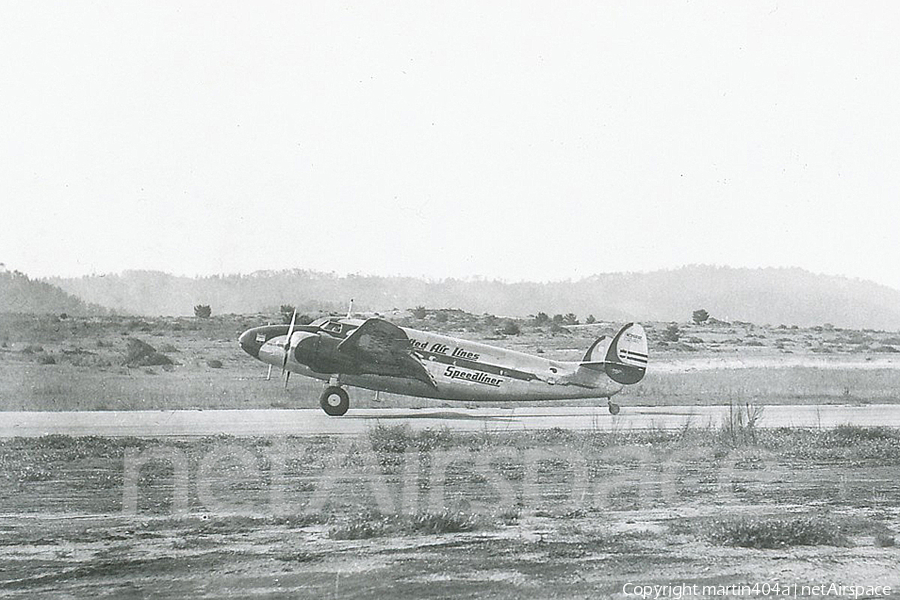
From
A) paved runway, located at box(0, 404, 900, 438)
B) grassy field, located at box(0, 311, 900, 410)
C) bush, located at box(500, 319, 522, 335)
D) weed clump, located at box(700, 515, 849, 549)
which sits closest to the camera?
weed clump, located at box(700, 515, 849, 549)

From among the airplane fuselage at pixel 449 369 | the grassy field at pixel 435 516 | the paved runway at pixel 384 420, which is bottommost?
the grassy field at pixel 435 516

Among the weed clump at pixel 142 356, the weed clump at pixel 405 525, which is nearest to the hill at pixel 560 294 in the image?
the weed clump at pixel 142 356

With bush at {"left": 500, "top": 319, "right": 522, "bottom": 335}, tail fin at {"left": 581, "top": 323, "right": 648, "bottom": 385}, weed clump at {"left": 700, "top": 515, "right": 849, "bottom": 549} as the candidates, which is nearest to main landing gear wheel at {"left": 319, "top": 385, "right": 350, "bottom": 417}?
bush at {"left": 500, "top": 319, "right": 522, "bottom": 335}

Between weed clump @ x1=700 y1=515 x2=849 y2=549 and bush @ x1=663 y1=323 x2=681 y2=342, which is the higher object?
bush @ x1=663 y1=323 x2=681 y2=342

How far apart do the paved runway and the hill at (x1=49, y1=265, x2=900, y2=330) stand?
216 cm

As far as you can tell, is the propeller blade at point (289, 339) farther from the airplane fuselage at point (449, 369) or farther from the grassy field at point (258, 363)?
the grassy field at point (258, 363)

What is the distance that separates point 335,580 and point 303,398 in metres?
11.8

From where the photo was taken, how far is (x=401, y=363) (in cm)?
1625

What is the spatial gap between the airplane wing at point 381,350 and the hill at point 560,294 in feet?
1.66

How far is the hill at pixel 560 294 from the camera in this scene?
16.0m

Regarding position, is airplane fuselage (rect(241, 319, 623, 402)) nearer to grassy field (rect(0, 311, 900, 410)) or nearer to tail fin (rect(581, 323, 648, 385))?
grassy field (rect(0, 311, 900, 410))

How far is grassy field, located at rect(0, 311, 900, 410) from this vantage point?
56.9 ft

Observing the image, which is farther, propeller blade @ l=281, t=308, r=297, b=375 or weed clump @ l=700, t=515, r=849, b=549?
propeller blade @ l=281, t=308, r=297, b=375

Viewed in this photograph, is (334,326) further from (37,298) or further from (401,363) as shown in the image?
(37,298)
